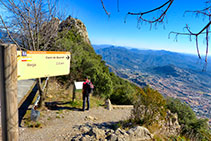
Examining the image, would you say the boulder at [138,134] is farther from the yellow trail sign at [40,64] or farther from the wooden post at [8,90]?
the wooden post at [8,90]

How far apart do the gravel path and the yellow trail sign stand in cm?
250

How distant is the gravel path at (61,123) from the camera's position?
12.8ft

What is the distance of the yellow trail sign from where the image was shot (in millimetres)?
1917

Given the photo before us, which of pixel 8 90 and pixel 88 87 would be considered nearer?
pixel 8 90

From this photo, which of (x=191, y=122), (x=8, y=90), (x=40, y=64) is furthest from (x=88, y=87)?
(x=191, y=122)

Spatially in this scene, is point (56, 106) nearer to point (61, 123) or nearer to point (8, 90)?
point (61, 123)

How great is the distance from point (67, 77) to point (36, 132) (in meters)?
6.35

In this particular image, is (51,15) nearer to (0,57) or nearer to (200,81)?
(0,57)

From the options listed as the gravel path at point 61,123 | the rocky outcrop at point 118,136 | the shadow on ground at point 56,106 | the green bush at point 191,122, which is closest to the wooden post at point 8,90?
the rocky outcrop at point 118,136

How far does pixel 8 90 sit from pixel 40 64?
3.23 feet

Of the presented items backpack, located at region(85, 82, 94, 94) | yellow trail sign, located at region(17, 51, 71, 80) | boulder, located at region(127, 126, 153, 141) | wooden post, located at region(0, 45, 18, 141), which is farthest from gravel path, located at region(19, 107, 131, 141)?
wooden post, located at region(0, 45, 18, 141)

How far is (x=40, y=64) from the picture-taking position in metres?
2.29

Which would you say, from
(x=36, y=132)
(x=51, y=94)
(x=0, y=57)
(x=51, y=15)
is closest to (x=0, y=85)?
(x=0, y=57)

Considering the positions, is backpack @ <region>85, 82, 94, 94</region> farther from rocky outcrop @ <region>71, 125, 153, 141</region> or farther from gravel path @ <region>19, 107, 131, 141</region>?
rocky outcrop @ <region>71, 125, 153, 141</region>
